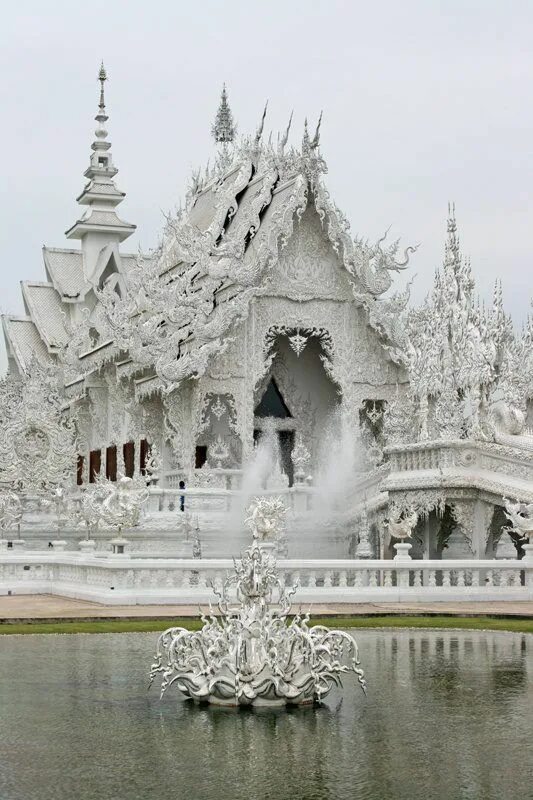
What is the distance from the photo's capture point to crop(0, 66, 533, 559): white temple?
78.3ft

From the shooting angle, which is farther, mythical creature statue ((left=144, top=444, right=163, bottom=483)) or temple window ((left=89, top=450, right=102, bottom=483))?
temple window ((left=89, top=450, right=102, bottom=483))

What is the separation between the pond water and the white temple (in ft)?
34.9

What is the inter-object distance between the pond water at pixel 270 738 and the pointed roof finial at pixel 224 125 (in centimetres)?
2818

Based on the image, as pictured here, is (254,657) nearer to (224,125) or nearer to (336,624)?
(336,624)

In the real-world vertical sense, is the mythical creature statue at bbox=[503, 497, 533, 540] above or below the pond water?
above

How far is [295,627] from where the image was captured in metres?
9.98

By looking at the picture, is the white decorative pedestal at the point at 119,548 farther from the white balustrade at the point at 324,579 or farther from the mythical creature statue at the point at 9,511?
the mythical creature statue at the point at 9,511

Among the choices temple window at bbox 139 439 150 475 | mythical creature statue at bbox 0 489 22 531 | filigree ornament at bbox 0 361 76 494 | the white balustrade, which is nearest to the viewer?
the white balustrade

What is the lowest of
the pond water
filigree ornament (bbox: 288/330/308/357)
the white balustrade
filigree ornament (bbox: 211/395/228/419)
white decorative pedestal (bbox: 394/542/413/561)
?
the pond water

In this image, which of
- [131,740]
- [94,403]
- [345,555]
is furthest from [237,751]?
[94,403]

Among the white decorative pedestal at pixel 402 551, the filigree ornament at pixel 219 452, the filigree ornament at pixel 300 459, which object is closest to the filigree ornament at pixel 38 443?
the filigree ornament at pixel 219 452

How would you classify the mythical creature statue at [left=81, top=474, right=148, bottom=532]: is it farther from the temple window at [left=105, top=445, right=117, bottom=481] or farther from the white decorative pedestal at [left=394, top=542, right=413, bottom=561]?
the temple window at [left=105, top=445, right=117, bottom=481]

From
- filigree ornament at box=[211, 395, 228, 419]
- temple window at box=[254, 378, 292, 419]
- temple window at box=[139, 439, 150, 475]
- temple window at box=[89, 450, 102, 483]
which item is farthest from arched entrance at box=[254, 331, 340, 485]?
temple window at box=[89, 450, 102, 483]

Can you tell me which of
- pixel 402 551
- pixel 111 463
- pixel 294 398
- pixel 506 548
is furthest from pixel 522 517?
pixel 111 463
